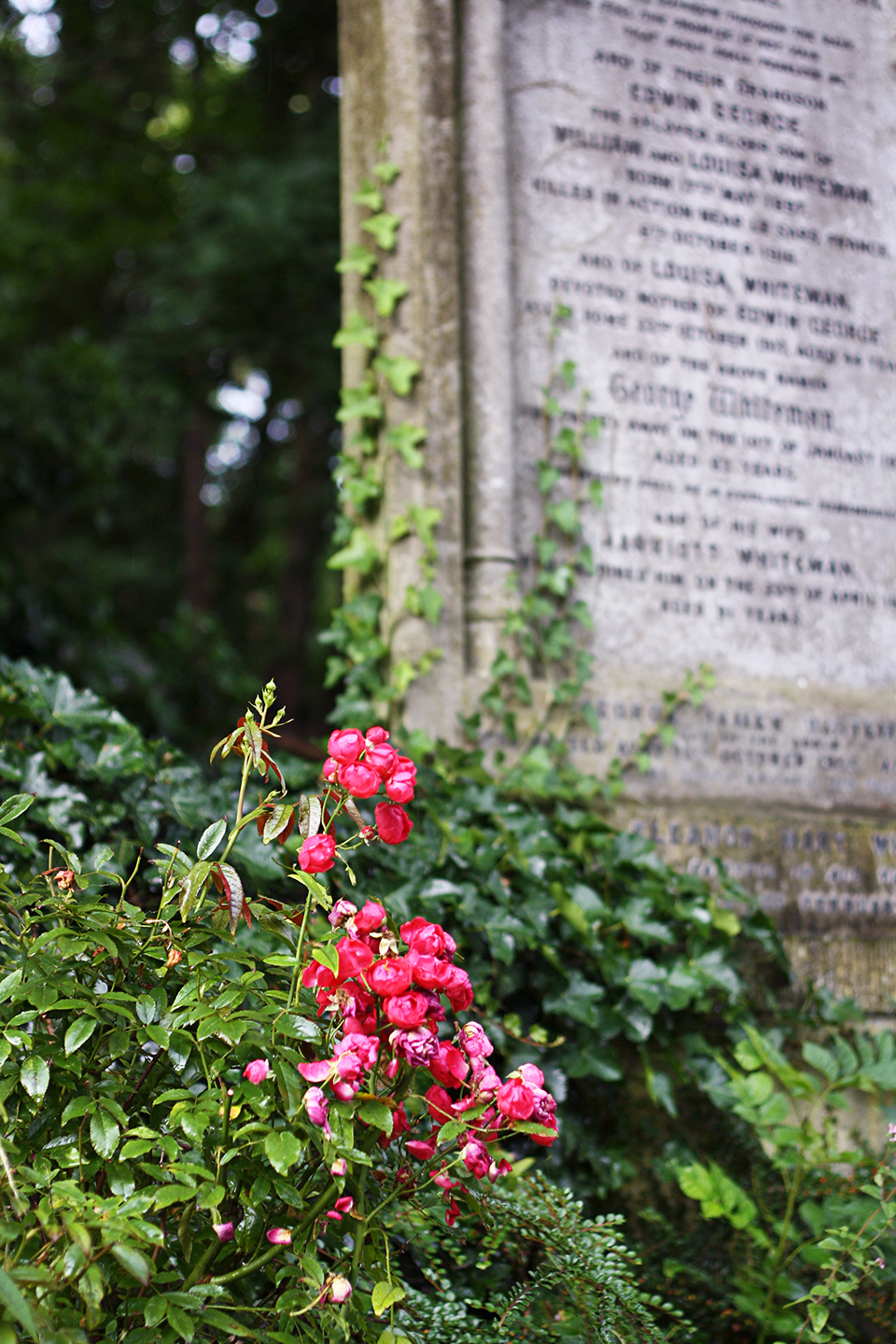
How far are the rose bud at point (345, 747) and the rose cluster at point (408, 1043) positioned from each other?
0.59ft

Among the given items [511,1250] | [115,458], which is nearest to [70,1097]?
[511,1250]

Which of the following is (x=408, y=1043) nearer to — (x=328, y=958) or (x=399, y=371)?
(x=328, y=958)

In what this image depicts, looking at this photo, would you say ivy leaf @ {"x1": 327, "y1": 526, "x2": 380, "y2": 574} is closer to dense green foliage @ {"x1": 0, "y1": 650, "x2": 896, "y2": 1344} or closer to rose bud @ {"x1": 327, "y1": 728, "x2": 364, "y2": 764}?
dense green foliage @ {"x1": 0, "y1": 650, "x2": 896, "y2": 1344}

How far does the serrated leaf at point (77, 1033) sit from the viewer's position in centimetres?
130

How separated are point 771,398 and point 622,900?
6.13ft

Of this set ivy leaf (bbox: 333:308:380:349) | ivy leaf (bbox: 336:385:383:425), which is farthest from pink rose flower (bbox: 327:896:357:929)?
ivy leaf (bbox: 333:308:380:349)

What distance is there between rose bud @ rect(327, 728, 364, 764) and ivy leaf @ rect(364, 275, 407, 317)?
2174mm

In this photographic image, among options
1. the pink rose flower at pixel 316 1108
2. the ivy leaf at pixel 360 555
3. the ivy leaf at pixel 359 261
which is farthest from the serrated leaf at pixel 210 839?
the ivy leaf at pixel 359 261

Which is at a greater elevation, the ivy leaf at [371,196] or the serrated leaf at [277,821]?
the ivy leaf at [371,196]

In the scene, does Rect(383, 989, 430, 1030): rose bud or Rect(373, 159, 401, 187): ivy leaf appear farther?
Rect(373, 159, 401, 187): ivy leaf

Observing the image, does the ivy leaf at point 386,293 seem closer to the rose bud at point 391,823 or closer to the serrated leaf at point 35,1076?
the rose bud at point 391,823

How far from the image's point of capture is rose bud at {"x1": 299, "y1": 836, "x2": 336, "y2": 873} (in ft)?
4.46

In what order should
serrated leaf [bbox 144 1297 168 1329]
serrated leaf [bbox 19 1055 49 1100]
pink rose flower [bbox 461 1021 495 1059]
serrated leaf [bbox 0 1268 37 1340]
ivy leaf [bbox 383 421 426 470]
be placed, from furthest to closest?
ivy leaf [bbox 383 421 426 470] < pink rose flower [bbox 461 1021 495 1059] < serrated leaf [bbox 19 1055 49 1100] < serrated leaf [bbox 144 1297 168 1329] < serrated leaf [bbox 0 1268 37 1340]

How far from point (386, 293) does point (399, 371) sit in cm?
23
